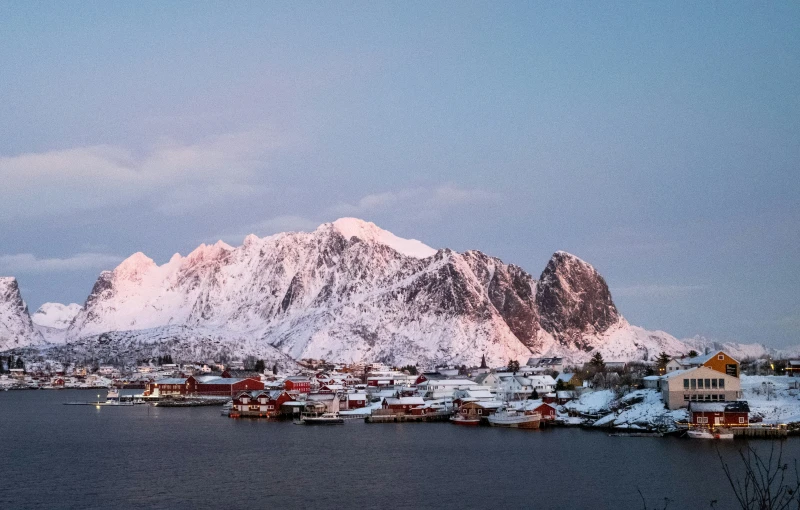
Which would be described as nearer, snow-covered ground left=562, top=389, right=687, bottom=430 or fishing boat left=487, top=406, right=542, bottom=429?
snow-covered ground left=562, top=389, right=687, bottom=430

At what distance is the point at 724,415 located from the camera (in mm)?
57250

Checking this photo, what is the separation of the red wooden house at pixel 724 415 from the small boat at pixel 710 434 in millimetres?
531

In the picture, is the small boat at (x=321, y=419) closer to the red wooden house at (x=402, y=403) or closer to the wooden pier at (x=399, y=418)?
the wooden pier at (x=399, y=418)

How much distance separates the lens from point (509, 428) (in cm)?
7094

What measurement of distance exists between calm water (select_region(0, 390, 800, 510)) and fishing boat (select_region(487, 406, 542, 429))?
2.35 meters

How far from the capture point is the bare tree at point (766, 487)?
1177cm

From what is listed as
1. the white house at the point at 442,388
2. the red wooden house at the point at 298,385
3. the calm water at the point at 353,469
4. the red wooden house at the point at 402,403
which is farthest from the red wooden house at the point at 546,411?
the red wooden house at the point at 298,385

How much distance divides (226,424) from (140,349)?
4905 inches

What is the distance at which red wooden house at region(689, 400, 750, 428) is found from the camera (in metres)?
57.0

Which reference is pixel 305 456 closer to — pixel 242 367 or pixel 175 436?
pixel 175 436

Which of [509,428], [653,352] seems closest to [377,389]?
[509,428]

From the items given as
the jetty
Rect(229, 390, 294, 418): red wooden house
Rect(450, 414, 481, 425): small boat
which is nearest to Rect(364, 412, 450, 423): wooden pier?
Rect(450, 414, 481, 425): small boat

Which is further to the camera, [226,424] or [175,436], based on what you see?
[226,424]

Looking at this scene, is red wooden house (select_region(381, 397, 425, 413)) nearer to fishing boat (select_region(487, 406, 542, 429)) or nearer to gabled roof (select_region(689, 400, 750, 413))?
fishing boat (select_region(487, 406, 542, 429))
